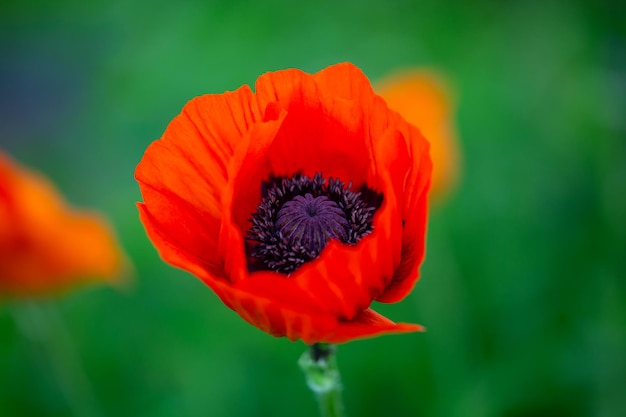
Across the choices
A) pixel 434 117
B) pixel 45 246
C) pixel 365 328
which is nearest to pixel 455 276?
pixel 434 117

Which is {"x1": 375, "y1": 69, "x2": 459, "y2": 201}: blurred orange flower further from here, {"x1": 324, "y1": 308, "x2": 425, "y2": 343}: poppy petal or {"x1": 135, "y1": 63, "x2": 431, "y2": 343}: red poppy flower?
{"x1": 324, "y1": 308, "x2": 425, "y2": 343}: poppy petal

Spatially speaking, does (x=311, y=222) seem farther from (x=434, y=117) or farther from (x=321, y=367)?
(x=434, y=117)

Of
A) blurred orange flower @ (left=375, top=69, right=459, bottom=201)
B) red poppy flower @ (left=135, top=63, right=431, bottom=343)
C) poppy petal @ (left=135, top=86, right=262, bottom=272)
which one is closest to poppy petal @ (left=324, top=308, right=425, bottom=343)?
red poppy flower @ (left=135, top=63, right=431, bottom=343)

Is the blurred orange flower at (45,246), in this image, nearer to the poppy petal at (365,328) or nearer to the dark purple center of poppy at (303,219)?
the dark purple center of poppy at (303,219)

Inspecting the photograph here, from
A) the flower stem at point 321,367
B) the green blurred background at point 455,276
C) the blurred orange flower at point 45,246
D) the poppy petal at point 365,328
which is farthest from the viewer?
the green blurred background at point 455,276

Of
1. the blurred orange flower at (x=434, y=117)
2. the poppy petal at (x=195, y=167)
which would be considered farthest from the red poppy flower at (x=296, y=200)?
the blurred orange flower at (x=434, y=117)

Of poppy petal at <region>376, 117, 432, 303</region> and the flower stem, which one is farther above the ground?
poppy petal at <region>376, 117, 432, 303</region>

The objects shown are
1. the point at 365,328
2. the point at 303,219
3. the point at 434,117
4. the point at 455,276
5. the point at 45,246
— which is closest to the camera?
the point at 365,328
